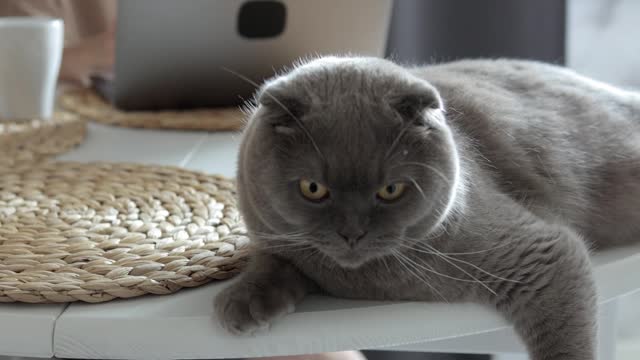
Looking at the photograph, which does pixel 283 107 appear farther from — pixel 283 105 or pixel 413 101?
pixel 413 101

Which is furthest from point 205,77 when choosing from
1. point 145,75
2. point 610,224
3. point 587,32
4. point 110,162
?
point 587,32

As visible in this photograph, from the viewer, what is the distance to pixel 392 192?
36.8 inches

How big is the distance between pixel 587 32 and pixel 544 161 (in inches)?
38.8

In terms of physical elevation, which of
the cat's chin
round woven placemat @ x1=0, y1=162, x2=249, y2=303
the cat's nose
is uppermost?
the cat's nose

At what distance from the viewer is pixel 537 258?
3.30 feet

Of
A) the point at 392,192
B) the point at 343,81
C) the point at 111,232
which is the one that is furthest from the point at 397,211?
the point at 111,232

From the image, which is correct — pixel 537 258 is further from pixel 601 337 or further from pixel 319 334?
pixel 601 337

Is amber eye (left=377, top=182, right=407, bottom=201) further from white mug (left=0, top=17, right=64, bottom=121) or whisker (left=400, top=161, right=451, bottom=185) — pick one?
white mug (left=0, top=17, right=64, bottom=121)

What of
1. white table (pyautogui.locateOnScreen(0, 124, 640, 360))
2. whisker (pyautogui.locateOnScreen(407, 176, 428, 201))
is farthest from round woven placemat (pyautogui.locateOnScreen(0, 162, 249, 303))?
whisker (pyautogui.locateOnScreen(407, 176, 428, 201))

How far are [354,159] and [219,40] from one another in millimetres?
743

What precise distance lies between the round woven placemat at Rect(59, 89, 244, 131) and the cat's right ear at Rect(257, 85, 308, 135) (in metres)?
0.60

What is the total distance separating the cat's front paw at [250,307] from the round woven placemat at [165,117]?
640 mm

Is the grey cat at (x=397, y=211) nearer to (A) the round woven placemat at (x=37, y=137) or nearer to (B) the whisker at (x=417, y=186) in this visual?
(B) the whisker at (x=417, y=186)

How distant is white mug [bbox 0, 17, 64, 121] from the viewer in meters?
1.54
